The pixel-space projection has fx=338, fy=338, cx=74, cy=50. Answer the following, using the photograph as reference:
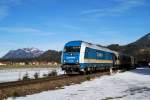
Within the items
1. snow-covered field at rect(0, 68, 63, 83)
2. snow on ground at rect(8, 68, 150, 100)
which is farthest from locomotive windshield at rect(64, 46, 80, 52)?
snow on ground at rect(8, 68, 150, 100)

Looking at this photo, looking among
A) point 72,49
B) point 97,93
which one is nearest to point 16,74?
point 72,49

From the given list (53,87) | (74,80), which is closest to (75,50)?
(74,80)

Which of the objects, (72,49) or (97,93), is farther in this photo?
(72,49)

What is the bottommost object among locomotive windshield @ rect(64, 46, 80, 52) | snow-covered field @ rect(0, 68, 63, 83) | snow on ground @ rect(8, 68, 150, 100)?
snow on ground @ rect(8, 68, 150, 100)

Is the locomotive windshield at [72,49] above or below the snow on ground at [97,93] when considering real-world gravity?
above

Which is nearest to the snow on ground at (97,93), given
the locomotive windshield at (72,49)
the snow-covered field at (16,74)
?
the locomotive windshield at (72,49)

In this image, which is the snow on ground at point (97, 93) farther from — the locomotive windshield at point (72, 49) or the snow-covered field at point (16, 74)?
the snow-covered field at point (16, 74)

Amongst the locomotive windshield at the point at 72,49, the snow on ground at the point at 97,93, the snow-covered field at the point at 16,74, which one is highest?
the locomotive windshield at the point at 72,49

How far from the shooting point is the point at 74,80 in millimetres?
30688

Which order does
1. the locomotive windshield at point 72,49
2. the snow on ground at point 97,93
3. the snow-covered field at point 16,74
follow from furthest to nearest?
the snow-covered field at point 16,74 < the locomotive windshield at point 72,49 < the snow on ground at point 97,93

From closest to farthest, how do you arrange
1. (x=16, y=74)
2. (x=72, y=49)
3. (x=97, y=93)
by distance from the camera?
(x=97, y=93)
(x=72, y=49)
(x=16, y=74)

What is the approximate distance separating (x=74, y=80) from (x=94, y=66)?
12494 millimetres

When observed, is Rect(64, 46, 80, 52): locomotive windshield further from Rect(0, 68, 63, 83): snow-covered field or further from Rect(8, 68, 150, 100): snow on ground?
Rect(8, 68, 150, 100): snow on ground

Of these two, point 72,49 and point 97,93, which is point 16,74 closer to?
point 72,49
